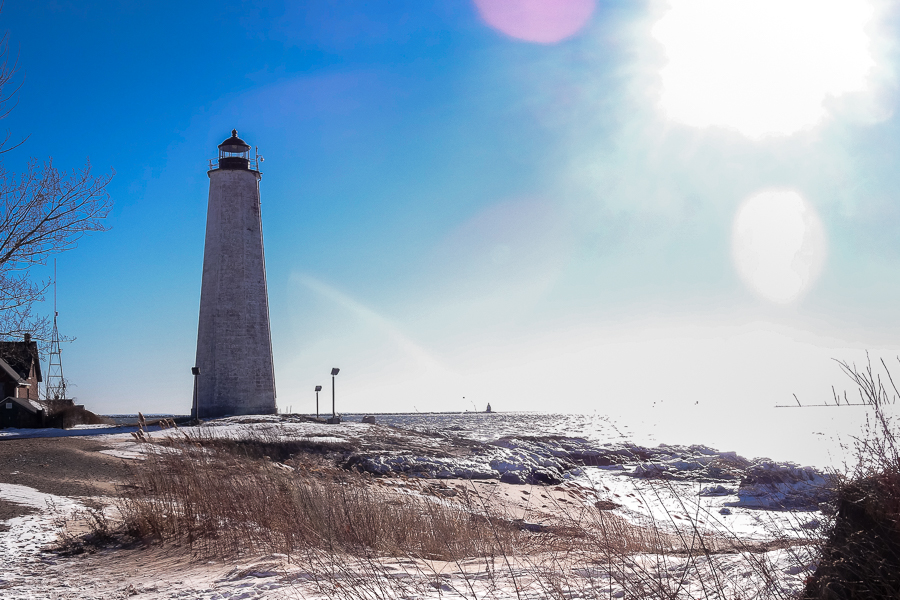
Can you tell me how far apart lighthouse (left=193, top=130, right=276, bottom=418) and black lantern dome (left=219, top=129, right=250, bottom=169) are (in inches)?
2.1

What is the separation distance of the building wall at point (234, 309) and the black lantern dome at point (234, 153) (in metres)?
0.36

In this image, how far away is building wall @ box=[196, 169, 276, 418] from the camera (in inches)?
1125

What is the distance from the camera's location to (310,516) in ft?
23.0

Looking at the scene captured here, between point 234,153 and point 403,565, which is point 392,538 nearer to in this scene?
point 403,565

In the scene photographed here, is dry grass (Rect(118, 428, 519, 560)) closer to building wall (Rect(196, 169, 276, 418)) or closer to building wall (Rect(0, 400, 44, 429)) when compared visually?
building wall (Rect(196, 169, 276, 418))

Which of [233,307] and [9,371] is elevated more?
[233,307]

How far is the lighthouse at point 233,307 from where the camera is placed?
93.8 ft

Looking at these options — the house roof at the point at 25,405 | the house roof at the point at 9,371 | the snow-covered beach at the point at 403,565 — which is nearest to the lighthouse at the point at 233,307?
the house roof at the point at 25,405

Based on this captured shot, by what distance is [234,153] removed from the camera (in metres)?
31.2

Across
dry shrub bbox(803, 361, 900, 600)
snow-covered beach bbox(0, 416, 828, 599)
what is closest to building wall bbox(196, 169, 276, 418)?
snow-covered beach bbox(0, 416, 828, 599)

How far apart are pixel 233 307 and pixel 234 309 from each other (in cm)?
10

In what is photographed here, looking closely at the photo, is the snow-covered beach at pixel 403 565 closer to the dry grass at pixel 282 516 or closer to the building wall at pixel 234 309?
the dry grass at pixel 282 516

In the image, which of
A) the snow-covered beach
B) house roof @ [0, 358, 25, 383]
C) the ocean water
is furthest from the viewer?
the ocean water

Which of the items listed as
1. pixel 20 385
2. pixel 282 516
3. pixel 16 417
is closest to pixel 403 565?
pixel 282 516
